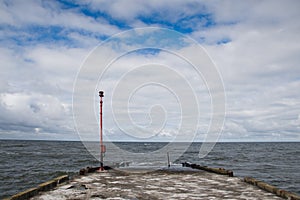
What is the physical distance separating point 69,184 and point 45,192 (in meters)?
1.70

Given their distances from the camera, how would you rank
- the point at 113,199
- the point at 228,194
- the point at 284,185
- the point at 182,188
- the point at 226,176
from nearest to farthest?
the point at 113,199 → the point at 228,194 → the point at 182,188 → the point at 226,176 → the point at 284,185

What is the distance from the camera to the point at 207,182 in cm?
1300

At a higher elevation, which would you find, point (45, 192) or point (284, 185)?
point (45, 192)

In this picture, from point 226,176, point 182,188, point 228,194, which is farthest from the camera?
point 226,176

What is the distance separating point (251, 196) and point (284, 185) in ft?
50.9

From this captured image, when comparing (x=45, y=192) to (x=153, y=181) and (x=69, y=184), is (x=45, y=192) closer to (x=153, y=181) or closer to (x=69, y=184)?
(x=69, y=184)

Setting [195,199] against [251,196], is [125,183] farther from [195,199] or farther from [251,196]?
[251,196]

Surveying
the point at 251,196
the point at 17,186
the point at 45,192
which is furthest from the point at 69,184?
the point at 17,186

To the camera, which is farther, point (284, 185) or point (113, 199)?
point (284, 185)

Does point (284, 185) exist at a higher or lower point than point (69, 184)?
lower

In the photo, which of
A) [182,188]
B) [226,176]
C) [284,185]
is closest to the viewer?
[182,188]

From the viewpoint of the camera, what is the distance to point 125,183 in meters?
12.6

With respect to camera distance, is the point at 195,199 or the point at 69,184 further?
the point at 69,184

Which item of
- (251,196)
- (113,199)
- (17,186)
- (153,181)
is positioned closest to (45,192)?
(113,199)
